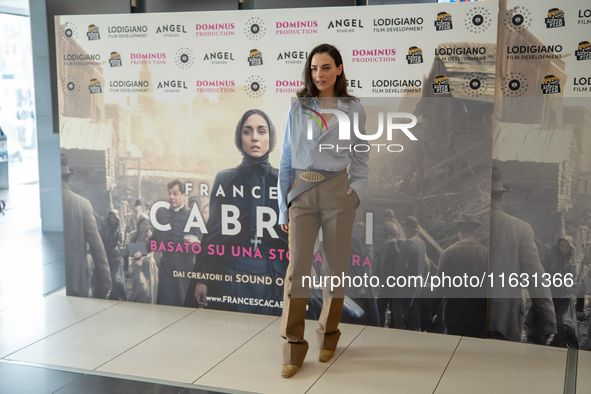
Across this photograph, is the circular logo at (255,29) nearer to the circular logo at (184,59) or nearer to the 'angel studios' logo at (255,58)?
the 'angel studios' logo at (255,58)

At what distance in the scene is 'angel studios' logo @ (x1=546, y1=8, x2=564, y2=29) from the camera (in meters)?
3.08

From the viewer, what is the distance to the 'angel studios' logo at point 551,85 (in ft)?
10.3

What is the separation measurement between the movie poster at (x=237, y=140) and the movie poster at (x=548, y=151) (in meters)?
0.11

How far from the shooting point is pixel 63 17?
3920 millimetres

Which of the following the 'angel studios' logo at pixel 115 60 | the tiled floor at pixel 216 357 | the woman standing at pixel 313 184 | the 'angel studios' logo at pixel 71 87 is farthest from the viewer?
the 'angel studios' logo at pixel 71 87

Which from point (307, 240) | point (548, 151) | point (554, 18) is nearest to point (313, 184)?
point (307, 240)

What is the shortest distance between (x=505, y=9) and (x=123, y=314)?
2.97 metres

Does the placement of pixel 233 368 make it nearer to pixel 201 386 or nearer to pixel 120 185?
pixel 201 386

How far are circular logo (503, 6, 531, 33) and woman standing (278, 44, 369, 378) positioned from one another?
98 cm

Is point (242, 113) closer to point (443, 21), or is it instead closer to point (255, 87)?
point (255, 87)

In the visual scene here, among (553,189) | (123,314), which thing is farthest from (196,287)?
(553,189)

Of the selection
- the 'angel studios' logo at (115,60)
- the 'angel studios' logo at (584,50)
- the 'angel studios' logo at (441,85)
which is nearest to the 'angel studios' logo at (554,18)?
the 'angel studios' logo at (584,50)

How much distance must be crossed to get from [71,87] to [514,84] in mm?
2848

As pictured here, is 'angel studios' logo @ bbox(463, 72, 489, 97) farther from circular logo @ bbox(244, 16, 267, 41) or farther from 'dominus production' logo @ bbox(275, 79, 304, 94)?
circular logo @ bbox(244, 16, 267, 41)
